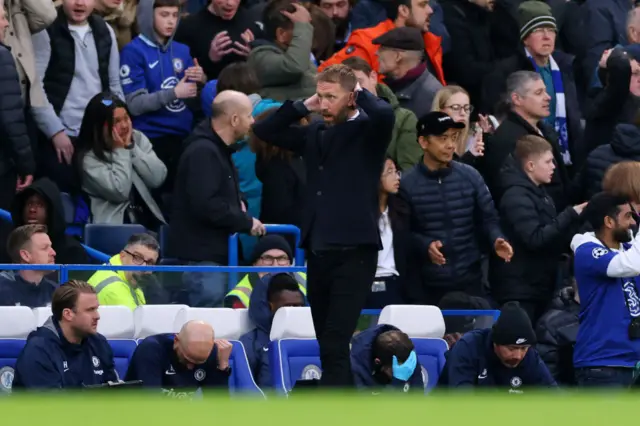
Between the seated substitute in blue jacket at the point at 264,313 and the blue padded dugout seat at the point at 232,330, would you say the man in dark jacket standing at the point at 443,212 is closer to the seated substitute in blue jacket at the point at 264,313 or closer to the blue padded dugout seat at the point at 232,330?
the seated substitute in blue jacket at the point at 264,313

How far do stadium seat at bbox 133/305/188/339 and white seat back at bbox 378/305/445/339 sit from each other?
4.37 ft

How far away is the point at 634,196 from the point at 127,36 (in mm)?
4510

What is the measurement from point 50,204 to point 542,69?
460 centimetres

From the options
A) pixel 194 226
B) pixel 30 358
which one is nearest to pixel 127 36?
pixel 194 226

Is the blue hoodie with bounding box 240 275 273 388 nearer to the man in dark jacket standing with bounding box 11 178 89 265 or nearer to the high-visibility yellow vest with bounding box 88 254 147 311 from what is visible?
the high-visibility yellow vest with bounding box 88 254 147 311

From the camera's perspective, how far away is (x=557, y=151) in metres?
14.0

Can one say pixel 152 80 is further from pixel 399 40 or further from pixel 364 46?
pixel 399 40

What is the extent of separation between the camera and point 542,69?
14898mm

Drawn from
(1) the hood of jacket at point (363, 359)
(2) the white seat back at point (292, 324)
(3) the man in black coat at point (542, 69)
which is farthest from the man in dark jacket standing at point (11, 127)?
(3) the man in black coat at point (542, 69)

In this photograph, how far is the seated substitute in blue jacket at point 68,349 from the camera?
10445mm

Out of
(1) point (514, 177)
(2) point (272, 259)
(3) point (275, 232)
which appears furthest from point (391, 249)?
(1) point (514, 177)

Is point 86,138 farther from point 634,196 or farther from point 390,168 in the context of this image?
point 634,196

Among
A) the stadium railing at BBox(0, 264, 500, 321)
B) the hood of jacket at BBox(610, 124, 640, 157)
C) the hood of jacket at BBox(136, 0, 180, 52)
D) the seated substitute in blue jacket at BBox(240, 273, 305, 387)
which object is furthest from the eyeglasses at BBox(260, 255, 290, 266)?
the hood of jacket at BBox(610, 124, 640, 157)

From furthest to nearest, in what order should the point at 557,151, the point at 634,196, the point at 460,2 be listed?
the point at 460,2, the point at 557,151, the point at 634,196
